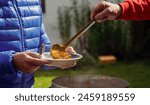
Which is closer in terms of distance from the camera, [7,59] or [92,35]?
[7,59]

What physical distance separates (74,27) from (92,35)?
0.34m

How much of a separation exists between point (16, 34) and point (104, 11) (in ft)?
1.52

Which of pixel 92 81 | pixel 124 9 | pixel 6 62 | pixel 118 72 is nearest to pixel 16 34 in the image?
pixel 6 62

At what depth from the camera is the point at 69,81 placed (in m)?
2.49

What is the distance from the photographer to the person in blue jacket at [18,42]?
2.24 metres

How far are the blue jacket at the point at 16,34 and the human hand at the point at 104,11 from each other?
11.9 inches

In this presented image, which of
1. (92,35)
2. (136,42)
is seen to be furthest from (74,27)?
(136,42)

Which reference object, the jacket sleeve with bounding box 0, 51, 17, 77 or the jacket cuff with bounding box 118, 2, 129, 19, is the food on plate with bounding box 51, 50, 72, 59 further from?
the jacket cuff with bounding box 118, 2, 129, 19

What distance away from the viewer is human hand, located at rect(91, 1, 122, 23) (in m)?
2.49

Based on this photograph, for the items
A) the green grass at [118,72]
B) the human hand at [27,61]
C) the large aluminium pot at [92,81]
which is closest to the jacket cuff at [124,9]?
the large aluminium pot at [92,81]

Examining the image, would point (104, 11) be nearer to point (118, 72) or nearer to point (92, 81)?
point (92, 81)

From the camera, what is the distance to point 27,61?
219 cm

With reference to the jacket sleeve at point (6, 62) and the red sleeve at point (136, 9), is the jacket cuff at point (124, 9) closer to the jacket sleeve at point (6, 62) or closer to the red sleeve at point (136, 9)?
the red sleeve at point (136, 9)

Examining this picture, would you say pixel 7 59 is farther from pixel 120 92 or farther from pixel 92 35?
pixel 92 35
